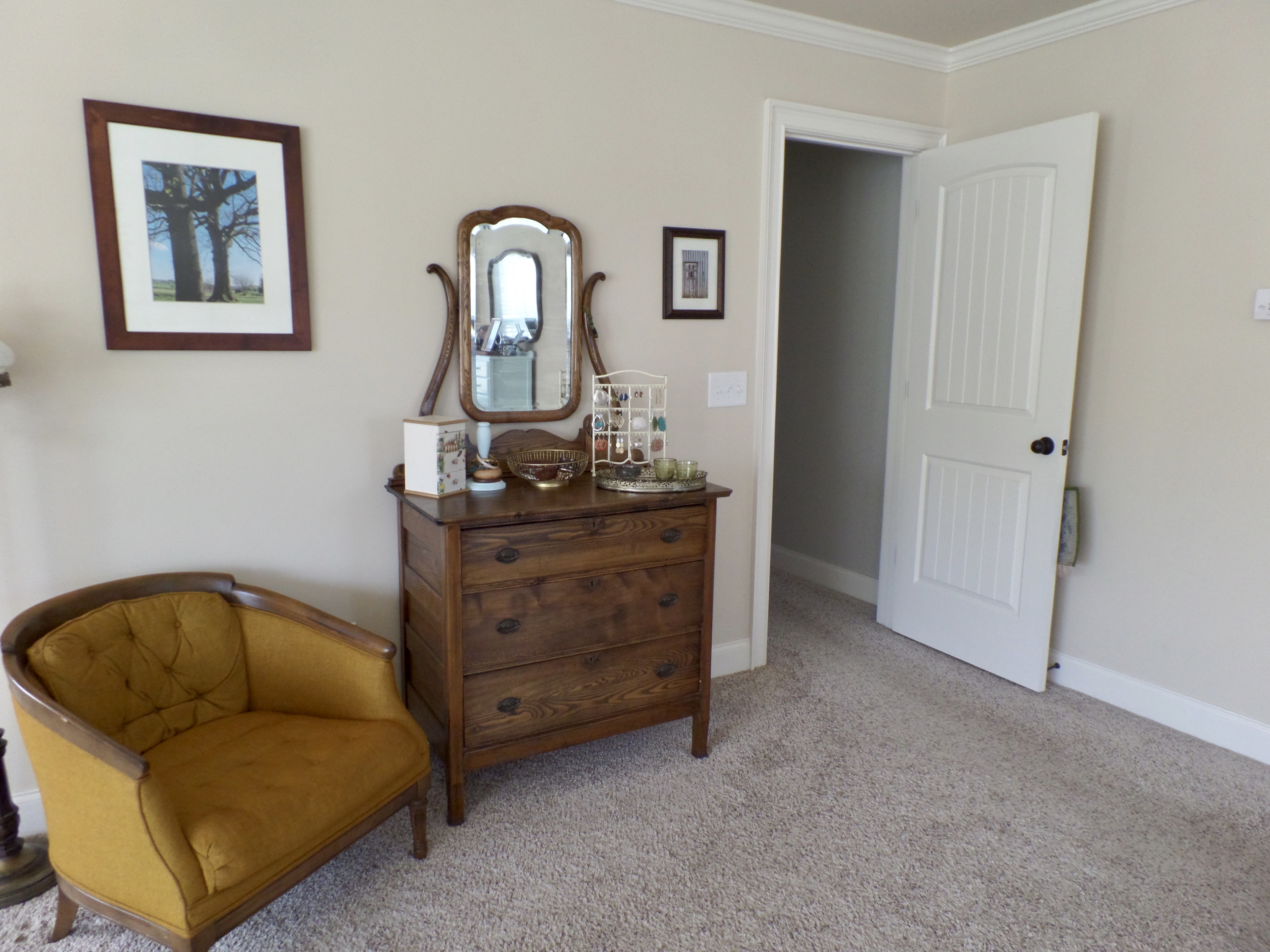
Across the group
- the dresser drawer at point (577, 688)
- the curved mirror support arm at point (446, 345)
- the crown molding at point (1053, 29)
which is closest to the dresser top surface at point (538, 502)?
the curved mirror support arm at point (446, 345)

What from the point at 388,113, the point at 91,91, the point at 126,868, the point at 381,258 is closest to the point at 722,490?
the point at 381,258

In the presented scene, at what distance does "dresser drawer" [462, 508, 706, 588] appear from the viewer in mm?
2148

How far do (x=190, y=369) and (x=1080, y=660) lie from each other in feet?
10.6

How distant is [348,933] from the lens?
186 centimetres

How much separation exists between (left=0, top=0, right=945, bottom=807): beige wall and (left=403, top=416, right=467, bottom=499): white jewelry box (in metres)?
0.22

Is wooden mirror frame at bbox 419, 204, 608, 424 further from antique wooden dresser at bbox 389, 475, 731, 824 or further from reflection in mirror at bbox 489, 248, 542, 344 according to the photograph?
antique wooden dresser at bbox 389, 475, 731, 824

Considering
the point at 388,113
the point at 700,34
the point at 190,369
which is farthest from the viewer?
the point at 700,34

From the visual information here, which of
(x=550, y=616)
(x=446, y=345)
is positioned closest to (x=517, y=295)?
(x=446, y=345)

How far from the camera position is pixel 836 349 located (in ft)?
13.8

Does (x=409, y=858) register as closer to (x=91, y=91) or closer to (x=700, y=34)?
(x=91, y=91)

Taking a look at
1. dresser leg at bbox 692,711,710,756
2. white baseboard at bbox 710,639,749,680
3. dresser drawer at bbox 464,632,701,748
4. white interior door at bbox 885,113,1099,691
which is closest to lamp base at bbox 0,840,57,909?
dresser drawer at bbox 464,632,701,748

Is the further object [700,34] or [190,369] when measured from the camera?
[700,34]

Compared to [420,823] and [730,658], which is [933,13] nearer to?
[730,658]

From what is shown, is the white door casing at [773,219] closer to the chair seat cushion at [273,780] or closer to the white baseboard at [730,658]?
the white baseboard at [730,658]
